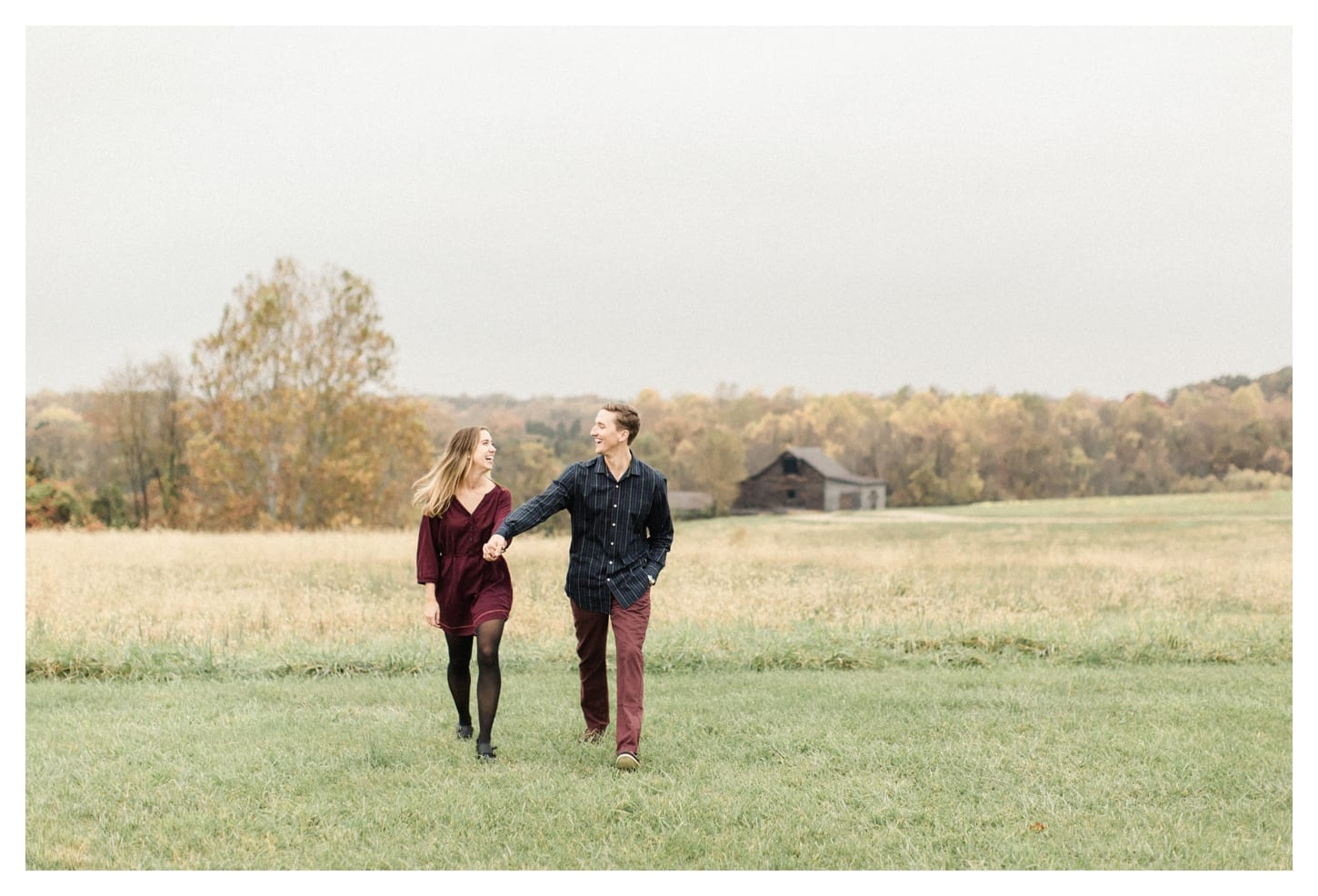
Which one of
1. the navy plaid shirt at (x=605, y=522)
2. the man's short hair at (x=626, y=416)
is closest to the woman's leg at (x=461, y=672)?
the navy plaid shirt at (x=605, y=522)

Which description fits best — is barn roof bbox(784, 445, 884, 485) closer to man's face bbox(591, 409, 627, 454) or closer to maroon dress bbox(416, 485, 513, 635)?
maroon dress bbox(416, 485, 513, 635)

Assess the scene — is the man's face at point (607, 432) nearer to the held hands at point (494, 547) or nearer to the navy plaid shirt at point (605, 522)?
the navy plaid shirt at point (605, 522)

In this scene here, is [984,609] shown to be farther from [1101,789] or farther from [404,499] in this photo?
[404,499]

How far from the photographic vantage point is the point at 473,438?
21.7 feet

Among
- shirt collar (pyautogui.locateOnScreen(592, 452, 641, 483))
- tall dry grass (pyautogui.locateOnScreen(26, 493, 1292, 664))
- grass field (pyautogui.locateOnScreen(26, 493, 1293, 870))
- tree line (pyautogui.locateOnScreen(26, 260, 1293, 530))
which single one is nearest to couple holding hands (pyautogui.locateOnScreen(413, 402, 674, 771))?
shirt collar (pyautogui.locateOnScreen(592, 452, 641, 483))

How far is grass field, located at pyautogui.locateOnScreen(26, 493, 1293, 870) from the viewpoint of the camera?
5125 millimetres

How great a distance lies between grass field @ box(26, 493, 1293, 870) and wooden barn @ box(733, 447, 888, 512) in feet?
43.3

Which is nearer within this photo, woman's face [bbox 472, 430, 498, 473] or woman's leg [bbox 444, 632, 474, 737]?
woman's face [bbox 472, 430, 498, 473]

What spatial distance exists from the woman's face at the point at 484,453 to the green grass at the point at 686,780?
1717mm

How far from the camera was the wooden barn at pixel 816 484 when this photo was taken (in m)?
28.2

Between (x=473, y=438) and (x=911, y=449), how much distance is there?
2494cm

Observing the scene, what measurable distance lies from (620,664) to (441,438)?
2174cm

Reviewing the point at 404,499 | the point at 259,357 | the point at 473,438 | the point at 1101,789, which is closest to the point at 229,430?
the point at 259,357

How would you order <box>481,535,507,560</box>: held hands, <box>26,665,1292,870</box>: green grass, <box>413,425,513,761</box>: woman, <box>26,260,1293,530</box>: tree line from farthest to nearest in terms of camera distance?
<box>26,260,1293,530</box>: tree line
<box>413,425,513,761</box>: woman
<box>481,535,507,560</box>: held hands
<box>26,665,1292,870</box>: green grass
